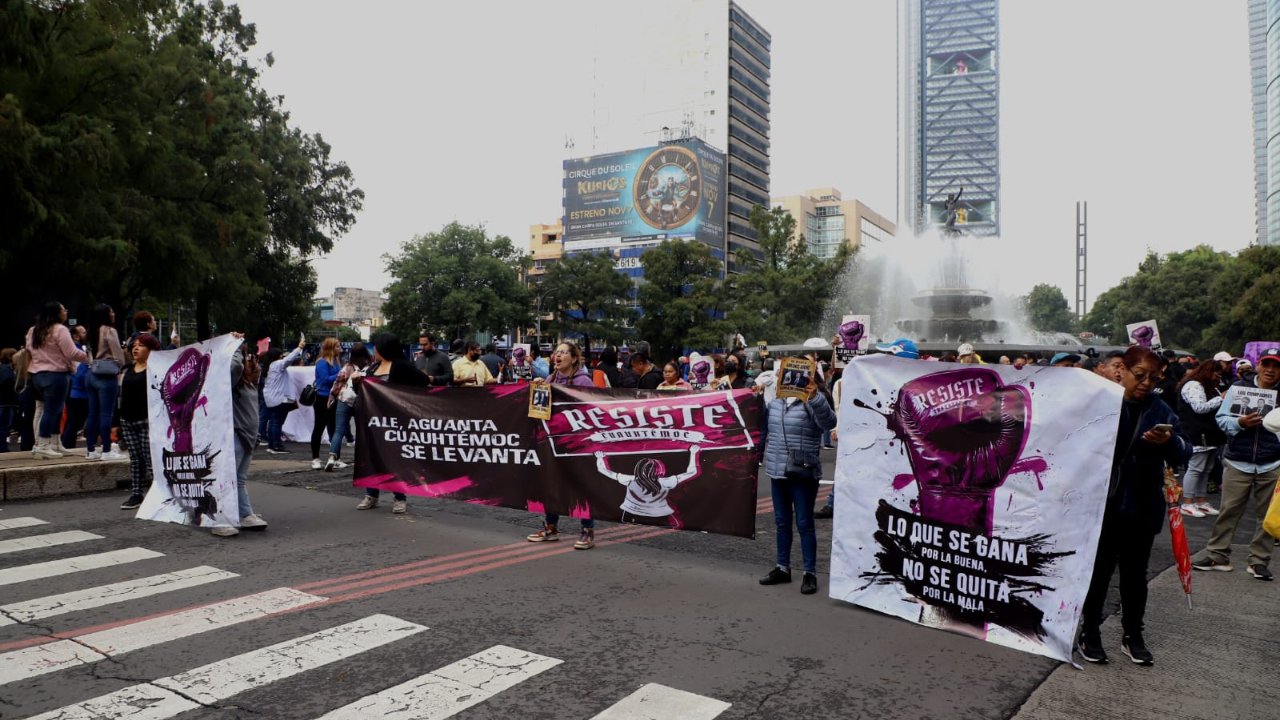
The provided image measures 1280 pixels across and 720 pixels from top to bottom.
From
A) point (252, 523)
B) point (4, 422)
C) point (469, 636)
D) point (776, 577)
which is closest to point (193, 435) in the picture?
point (252, 523)

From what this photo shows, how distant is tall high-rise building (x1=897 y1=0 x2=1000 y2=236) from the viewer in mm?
177750

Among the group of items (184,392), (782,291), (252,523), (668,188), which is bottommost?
(252,523)

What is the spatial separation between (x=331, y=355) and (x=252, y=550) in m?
6.07

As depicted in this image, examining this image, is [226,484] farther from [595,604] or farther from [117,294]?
[117,294]

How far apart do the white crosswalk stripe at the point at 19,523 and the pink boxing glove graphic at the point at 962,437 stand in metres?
8.00

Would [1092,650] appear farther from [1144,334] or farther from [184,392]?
[1144,334]

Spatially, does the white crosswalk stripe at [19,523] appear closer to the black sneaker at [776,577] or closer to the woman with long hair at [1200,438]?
the black sneaker at [776,577]

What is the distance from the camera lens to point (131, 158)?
86.0ft

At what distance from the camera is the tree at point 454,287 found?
6669cm

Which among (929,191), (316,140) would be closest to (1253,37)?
(929,191)

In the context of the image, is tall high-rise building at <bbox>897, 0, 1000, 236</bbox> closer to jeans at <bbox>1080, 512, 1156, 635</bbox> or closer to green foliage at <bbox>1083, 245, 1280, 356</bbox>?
green foliage at <bbox>1083, 245, 1280, 356</bbox>

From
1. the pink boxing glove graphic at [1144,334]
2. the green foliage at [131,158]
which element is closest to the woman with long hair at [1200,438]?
the pink boxing glove graphic at [1144,334]

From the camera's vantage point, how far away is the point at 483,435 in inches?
324

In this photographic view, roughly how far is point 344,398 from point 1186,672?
9.33m
